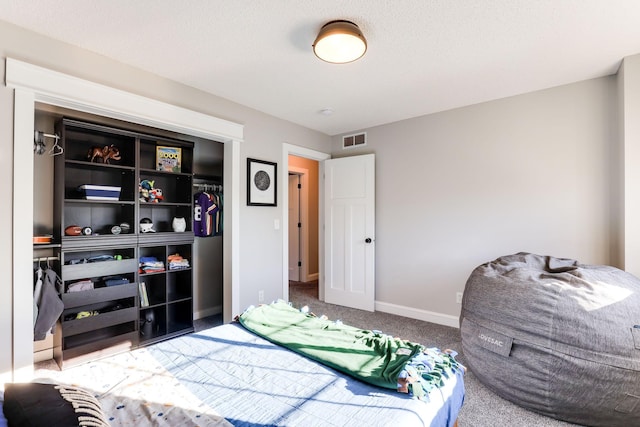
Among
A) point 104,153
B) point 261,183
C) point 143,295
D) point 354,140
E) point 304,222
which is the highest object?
point 354,140

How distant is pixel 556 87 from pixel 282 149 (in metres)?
2.88

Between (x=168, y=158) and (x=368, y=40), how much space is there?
2.28 meters

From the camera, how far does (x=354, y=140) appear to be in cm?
436

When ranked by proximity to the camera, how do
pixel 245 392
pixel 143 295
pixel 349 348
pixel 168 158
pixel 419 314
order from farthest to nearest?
pixel 419 314, pixel 168 158, pixel 143 295, pixel 349 348, pixel 245 392

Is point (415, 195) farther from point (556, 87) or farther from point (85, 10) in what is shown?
point (85, 10)

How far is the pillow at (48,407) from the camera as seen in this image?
80 centimetres

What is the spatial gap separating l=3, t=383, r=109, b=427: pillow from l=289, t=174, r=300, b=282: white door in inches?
199

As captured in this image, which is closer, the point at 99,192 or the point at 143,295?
the point at 99,192

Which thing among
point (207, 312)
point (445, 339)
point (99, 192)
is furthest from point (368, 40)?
point (207, 312)

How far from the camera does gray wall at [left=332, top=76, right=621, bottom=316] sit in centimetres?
273

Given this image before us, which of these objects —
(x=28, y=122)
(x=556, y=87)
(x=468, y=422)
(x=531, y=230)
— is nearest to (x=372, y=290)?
(x=531, y=230)

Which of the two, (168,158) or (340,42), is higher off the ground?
(340,42)

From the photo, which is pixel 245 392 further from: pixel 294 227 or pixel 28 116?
pixel 294 227

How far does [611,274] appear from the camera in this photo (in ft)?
6.74
